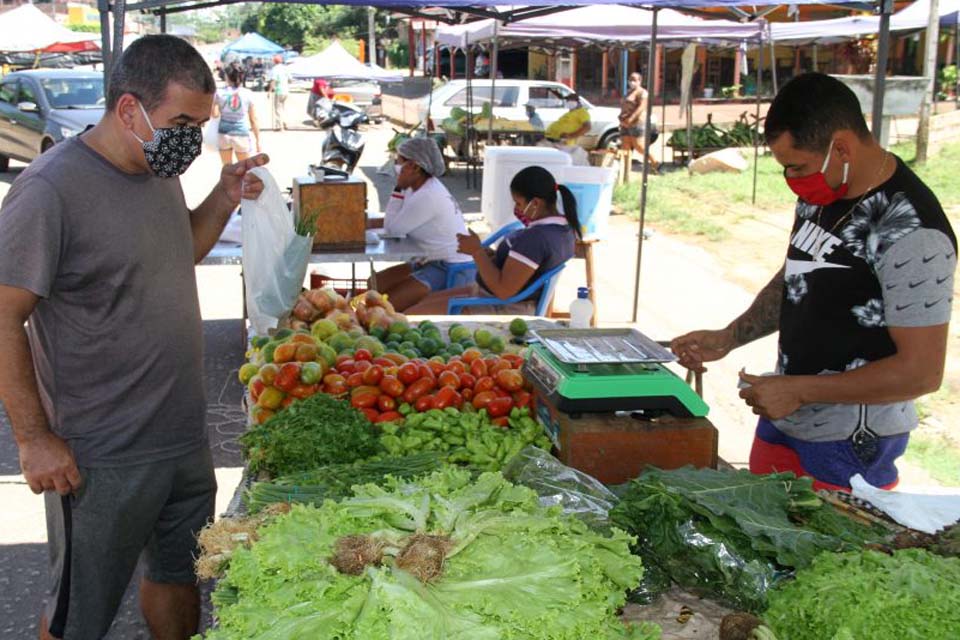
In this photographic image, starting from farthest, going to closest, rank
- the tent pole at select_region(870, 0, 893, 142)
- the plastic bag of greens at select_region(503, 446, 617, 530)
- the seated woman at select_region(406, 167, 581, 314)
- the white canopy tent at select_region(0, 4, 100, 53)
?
1. the white canopy tent at select_region(0, 4, 100, 53)
2. the seated woman at select_region(406, 167, 581, 314)
3. the tent pole at select_region(870, 0, 893, 142)
4. the plastic bag of greens at select_region(503, 446, 617, 530)

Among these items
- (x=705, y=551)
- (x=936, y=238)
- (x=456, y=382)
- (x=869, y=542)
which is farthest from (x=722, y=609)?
(x=456, y=382)

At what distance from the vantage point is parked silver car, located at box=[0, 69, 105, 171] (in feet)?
55.3

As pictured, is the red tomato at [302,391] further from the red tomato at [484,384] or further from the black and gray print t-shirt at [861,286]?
the black and gray print t-shirt at [861,286]

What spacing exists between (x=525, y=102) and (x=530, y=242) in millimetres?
15681

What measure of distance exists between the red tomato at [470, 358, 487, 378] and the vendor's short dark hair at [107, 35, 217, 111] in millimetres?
1674

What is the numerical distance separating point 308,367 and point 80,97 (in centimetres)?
1591

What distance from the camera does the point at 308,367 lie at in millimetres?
3908

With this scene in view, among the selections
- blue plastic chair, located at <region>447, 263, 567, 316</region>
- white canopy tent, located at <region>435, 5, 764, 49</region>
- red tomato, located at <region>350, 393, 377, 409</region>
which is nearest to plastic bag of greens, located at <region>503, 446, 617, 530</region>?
red tomato, located at <region>350, 393, 377, 409</region>

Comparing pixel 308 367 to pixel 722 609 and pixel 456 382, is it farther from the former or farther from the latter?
pixel 722 609

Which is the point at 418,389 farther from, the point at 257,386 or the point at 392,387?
the point at 257,386

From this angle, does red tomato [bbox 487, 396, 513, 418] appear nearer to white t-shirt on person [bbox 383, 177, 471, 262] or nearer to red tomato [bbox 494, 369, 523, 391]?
red tomato [bbox 494, 369, 523, 391]

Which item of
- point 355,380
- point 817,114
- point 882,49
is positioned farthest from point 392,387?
point 882,49

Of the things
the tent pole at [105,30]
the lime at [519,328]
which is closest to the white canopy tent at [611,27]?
the lime at [519,328]

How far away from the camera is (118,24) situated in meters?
4.36
